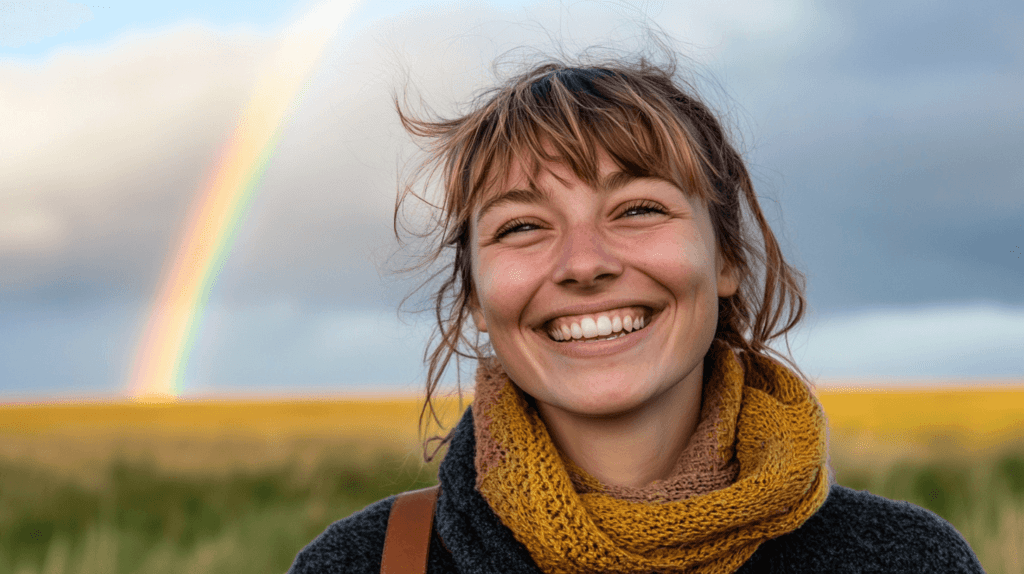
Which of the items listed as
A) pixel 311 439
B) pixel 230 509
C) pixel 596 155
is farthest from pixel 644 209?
pixel 311 439

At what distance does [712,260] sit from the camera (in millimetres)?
2178

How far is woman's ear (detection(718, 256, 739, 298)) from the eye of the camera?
237 cm

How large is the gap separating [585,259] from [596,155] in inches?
11.0

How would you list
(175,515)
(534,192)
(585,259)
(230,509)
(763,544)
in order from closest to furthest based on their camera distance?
(585,259) < (534,192) < (763,544) < (175,515) < (230,509)

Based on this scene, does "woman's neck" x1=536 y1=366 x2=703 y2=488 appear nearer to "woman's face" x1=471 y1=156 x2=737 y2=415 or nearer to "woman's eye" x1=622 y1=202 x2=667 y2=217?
"woman's face" x1=471 y1=156 x2=737 y2=415

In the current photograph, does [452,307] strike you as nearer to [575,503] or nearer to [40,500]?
[575,503]

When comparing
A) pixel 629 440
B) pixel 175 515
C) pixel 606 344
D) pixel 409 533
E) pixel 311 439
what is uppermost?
pixel 606 344

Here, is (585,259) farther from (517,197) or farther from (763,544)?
(763,544)

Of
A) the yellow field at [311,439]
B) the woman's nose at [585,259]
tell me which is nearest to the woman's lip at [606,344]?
the woman's nose at [585,259]

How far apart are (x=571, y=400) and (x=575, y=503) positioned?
0.25m

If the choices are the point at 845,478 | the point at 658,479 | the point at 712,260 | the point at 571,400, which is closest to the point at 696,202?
the point at 712,260

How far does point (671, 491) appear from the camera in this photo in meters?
2.08

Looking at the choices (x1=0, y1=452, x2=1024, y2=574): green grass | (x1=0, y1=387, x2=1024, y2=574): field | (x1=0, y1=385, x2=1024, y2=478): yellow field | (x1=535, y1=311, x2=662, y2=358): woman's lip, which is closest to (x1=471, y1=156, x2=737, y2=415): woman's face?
(x1=535, y1=311, x2=662, y2=358): woman's lip

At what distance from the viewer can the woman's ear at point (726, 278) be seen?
7.77ft
